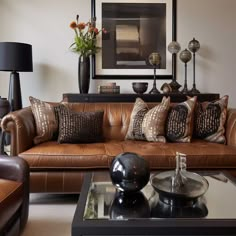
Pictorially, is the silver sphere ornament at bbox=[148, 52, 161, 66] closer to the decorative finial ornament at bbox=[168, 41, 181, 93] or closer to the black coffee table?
the decorative finial ornament at bbox=[168, 41, 181, 93]

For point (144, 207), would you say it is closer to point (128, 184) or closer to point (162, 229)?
point (128, 184)

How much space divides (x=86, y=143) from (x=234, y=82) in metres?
2.34

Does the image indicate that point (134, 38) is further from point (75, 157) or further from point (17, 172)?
point (17, 172)

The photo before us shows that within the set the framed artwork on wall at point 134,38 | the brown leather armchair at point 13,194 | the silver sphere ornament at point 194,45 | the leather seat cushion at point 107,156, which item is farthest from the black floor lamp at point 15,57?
the silver sphere ornament at point 194,45

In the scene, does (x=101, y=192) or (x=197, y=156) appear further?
(x=197, y=156)

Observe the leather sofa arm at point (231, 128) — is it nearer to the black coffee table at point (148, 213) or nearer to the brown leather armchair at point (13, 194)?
the black coffee table at point (148, 213)

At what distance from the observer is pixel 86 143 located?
2777 mm

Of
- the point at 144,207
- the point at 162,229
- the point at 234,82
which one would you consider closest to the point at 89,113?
the point at 144,207

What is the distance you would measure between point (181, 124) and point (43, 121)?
1.27m

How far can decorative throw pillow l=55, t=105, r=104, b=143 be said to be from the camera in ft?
9.00

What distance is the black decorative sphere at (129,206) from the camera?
1421 millimetres

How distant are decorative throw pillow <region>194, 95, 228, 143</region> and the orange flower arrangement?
1.52 meters

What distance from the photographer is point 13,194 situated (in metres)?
1.72

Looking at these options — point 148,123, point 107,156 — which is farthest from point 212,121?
point 107,156
